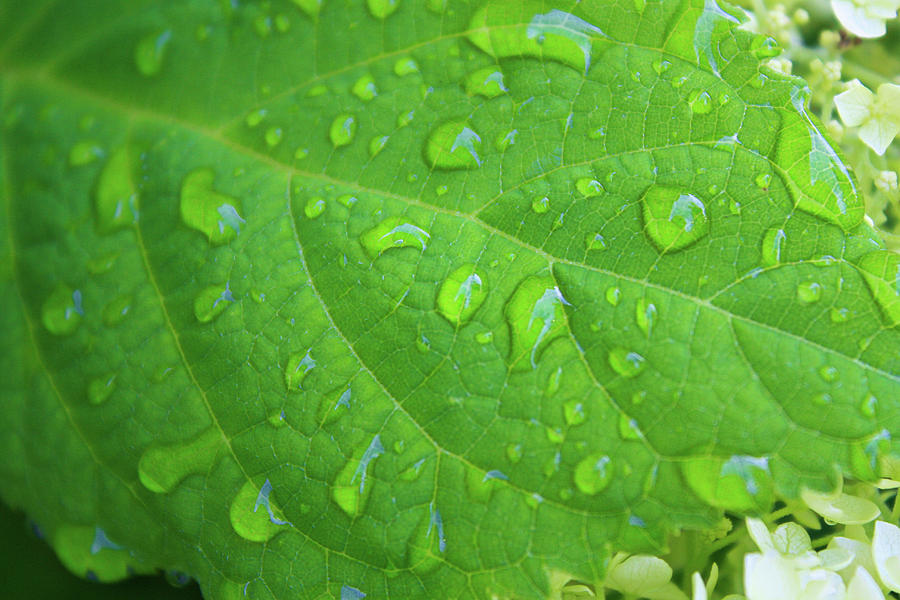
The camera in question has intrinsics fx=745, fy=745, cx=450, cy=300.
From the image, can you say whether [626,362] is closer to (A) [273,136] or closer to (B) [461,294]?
(B) [461,294]

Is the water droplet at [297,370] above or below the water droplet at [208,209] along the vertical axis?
below

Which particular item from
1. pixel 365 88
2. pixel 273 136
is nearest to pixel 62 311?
pixel 273 136

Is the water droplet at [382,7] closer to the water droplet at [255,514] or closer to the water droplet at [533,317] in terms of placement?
the water droplet at [533,317]

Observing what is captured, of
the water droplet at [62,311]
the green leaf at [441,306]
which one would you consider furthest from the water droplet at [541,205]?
the water droplet at [62,311]

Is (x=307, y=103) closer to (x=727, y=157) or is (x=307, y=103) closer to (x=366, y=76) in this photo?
(x=366, y=76)

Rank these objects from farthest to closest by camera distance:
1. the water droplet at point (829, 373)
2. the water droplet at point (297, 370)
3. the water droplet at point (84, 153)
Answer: the water droplet at point (84, 153)
the water droplet at point (297, 370)
the water droplet at point (829, 373)

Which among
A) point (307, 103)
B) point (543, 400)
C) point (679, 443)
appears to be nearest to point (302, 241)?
point (307, 103)
